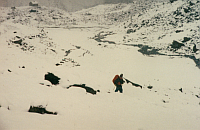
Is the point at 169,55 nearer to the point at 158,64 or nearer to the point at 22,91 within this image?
the point at 158,64

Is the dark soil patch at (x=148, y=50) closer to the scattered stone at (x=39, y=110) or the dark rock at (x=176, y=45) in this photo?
the dark rock at (x=176, y=45)

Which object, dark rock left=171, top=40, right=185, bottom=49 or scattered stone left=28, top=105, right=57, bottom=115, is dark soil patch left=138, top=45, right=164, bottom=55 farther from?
scattered stone left=28, top=105, right=57, bottom=115

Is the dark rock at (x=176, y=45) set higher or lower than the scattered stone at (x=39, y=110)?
higher

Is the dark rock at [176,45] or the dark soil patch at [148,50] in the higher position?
the dark rock at [176,45]

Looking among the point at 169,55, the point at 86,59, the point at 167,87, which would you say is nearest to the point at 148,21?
the point at 169,55

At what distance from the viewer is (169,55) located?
17.0 m

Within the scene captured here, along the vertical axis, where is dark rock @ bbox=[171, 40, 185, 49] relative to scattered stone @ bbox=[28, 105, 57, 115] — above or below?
above

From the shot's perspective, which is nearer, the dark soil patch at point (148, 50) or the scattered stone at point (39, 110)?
the scattered stone at point (39, 110)

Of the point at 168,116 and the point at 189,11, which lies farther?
the point at 189,11

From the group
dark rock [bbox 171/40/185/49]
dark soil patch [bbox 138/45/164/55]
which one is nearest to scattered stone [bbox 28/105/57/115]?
dark soil patch [bbox 138/45/164/55]

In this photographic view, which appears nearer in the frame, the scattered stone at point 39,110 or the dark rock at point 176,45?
the scattered stone at point 39,110

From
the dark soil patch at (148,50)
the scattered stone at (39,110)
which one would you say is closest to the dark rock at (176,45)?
the dark soil patch at (148,50)

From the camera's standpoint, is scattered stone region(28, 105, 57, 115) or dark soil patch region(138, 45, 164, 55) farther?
dark soil patch region(138, 45, 164, 55)

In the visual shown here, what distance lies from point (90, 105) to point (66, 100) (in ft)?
3.60
